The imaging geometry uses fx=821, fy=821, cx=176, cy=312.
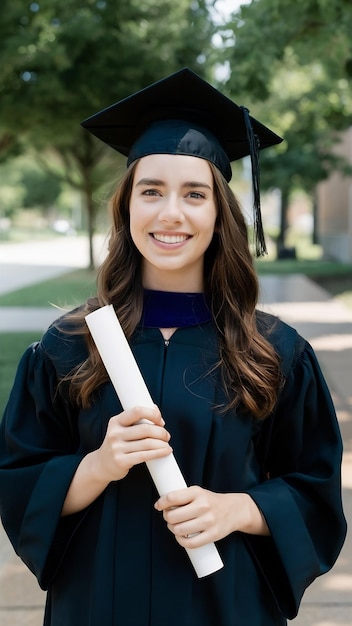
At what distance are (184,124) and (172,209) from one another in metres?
0.27

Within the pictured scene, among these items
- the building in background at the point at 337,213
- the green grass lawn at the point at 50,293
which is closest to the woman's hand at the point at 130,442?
the green grass lawn at the point at 50,293

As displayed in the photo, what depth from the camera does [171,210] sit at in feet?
5.47

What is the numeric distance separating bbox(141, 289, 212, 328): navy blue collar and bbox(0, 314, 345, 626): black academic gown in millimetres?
22

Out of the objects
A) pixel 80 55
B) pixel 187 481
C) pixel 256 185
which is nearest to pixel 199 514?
pixel 187 481

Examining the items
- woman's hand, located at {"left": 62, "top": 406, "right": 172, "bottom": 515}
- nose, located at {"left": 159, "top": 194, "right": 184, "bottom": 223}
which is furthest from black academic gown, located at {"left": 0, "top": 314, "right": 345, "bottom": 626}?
nose, located at {"left": 159, "top": 194, "right": 184, "bottom": 223}

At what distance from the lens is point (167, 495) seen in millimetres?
1472

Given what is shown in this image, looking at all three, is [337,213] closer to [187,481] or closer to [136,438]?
[187,481]

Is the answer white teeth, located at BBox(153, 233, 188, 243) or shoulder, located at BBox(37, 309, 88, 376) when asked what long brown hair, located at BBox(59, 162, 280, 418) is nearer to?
shoulder, located at BBox(37, 309, 88, 376)

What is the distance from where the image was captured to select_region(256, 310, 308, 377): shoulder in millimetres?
1790

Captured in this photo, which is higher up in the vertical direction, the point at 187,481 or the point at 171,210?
the point at 171,210

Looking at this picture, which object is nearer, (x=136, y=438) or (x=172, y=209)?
(x=136, y=438)

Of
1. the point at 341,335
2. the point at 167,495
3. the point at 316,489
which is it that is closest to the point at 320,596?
the point at 316,489

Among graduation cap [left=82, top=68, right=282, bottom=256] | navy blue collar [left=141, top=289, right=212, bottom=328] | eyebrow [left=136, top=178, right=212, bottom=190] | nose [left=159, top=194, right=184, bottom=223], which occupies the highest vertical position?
graduation cap [left=82, top=68, right=282, bottom=256]

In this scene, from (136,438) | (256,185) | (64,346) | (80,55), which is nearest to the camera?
(136,438)
